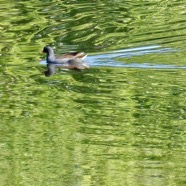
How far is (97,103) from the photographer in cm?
1261

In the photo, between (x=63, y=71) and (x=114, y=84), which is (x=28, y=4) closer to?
(x=63, y=71)

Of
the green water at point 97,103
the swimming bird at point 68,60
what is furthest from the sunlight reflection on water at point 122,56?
the swimming bird at point 68,60

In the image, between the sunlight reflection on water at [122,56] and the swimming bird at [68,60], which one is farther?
the swimming bird at [68,60]

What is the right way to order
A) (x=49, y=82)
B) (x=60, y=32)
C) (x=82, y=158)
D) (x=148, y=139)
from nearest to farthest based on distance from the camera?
(x=82, y=158) → (x=148, y=139) → (x=49, y=82) → (x=60, y=32)

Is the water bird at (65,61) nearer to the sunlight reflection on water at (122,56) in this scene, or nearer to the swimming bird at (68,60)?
the swimming bird at (68,60)

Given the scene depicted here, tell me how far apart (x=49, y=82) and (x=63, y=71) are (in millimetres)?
1355

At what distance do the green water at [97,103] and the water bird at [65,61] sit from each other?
20 cm

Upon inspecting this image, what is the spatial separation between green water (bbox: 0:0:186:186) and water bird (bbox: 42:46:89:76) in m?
0.20

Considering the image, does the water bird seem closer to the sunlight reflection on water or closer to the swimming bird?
the swimming bird

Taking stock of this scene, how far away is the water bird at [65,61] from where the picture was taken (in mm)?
15562

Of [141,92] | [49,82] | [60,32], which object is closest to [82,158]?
[141,92]

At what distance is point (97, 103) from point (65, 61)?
142 inches

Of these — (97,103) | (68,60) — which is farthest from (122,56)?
(97,103)

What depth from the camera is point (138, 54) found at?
15906mm
